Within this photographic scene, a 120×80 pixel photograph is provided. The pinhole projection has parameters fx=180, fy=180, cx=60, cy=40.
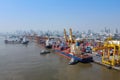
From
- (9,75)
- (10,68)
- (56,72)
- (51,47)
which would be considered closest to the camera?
(9,75)

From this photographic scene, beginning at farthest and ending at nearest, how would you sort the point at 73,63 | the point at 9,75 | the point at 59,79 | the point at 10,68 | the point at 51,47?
the point at 51,47 < the point at 73,63 < the point at 10,68 < the point at 9,75 < the point at 59,79

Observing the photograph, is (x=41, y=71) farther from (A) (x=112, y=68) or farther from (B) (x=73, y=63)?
(A) (x=112, y=68)

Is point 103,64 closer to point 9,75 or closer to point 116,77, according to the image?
point 116,77

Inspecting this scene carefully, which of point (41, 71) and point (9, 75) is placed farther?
point (41, 71)

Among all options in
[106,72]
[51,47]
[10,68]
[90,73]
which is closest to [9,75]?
[10,68]

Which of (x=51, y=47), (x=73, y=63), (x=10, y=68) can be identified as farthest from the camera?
(x=51, y=47)

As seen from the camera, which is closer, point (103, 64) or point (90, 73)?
point (90, 73)

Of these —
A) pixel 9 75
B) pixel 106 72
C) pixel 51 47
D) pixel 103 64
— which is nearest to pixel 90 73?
pixel 106 72

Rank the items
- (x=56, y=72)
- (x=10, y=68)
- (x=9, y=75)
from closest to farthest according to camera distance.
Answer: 1. (x=9, y=75)
2. (x=56, y=72)
3. (x=10, y=68)
